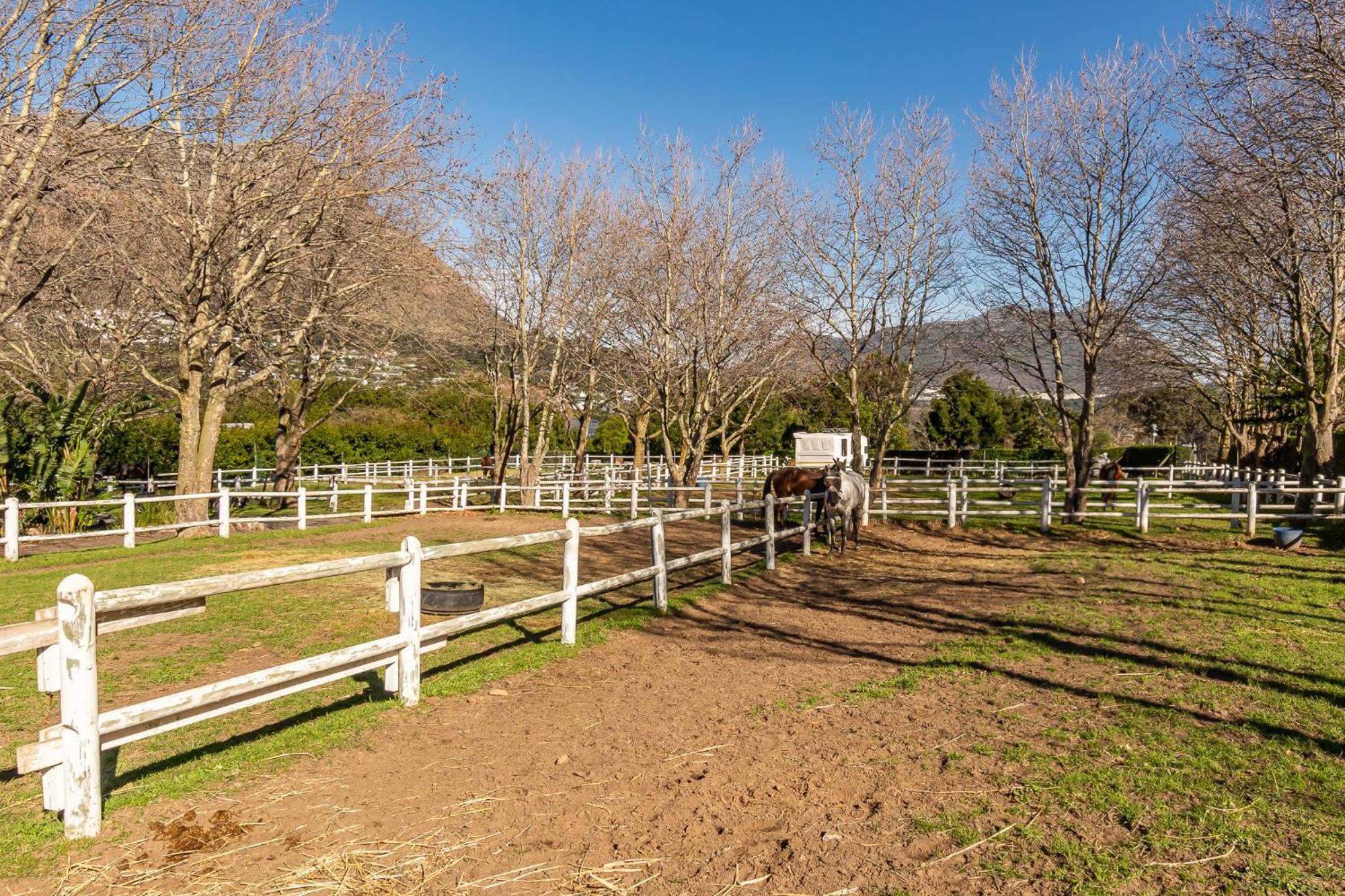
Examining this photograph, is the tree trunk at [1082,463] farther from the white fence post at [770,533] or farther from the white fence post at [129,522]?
the white fence post at [129,522]

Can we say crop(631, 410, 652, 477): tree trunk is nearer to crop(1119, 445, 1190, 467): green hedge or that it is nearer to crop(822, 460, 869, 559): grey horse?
crop(822, 460, 869, 559): grey horse

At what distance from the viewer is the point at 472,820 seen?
369 cm

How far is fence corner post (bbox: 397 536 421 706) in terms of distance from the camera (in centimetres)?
531

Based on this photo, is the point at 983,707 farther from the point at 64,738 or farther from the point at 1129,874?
the point at 64,738

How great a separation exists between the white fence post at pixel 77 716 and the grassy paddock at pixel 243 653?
0.43 ft

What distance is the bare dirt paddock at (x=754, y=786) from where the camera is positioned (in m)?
3.17

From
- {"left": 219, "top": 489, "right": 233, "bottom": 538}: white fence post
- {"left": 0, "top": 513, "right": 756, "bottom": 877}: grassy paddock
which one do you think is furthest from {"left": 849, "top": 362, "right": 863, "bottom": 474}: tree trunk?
{"left": 219, "top": 489, "right": 233, "bottom": 538}: white fence post

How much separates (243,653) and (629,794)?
4.34 metres

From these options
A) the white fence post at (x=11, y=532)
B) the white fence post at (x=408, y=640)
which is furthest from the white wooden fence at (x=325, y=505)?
the white fence post at (x=408, y=640)

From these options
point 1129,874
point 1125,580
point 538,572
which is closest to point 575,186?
point 538,572

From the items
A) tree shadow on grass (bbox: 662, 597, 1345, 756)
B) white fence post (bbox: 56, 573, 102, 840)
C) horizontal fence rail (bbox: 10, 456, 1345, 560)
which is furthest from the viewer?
horizontal fence rail (bbox: 10, 456, 1345, 560)

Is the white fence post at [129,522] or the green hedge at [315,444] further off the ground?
the green hedge at [315,444]

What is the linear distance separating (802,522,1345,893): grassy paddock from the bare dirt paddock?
0.07ft

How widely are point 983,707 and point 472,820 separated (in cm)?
333
